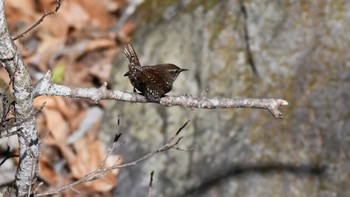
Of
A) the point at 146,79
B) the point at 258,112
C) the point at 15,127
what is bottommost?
the point at 15,127

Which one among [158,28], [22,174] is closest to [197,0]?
[158,28]

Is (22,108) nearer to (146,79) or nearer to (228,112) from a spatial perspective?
(146,79)

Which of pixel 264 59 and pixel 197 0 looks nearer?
pixel 264 59

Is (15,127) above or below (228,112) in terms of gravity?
below

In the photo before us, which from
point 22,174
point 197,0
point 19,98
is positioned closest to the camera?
point 19,98

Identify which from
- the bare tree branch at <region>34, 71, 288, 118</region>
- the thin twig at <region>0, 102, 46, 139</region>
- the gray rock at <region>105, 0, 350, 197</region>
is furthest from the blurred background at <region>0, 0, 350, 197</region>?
the thin twig at <region>0, 102, 46, 139</region>

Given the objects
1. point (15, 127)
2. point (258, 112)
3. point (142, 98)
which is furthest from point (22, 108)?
point (258, 112)

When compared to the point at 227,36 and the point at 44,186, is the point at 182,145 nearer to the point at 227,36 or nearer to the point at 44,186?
the point at 227,36

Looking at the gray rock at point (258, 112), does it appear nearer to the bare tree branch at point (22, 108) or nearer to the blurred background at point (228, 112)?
the blurred background at point (228, 112)
